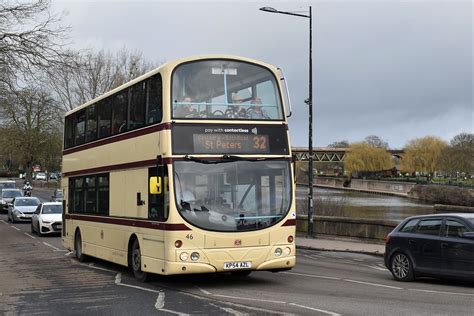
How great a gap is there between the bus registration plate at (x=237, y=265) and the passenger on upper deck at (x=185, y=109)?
2845 mm

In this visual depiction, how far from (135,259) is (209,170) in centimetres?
292

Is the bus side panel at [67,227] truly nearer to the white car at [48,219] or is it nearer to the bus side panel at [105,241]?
the bus side panel at [105,241]

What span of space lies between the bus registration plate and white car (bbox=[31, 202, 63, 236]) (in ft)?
56.2

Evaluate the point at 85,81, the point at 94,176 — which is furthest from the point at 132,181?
the point at 85,81

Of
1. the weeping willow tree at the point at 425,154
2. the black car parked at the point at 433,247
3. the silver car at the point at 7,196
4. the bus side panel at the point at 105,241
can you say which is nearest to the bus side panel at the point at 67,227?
the bus side panel at the point at 105,241

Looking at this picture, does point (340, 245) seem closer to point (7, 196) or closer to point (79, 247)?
point (79, 247)

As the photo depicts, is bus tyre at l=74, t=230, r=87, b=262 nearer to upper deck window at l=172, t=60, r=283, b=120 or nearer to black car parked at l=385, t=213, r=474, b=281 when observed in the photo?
upper deck window at l=172, t=60, r=283, b=120

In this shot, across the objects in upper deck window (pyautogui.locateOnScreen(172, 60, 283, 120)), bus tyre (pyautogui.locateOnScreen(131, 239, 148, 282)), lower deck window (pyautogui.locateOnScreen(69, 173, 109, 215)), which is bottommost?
bus tyre (pyautogui.locateOnScreen(131, 239, 148, 282))

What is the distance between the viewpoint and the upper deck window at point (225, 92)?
37.1 ft

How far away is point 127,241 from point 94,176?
9.62ft

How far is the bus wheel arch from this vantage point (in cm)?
1221

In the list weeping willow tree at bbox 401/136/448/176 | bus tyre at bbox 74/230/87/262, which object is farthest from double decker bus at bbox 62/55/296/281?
weeping willow tree at bbox 401/136/448/176

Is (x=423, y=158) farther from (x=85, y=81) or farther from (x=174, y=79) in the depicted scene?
(x=174, y=79)

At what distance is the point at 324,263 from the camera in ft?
55.0
